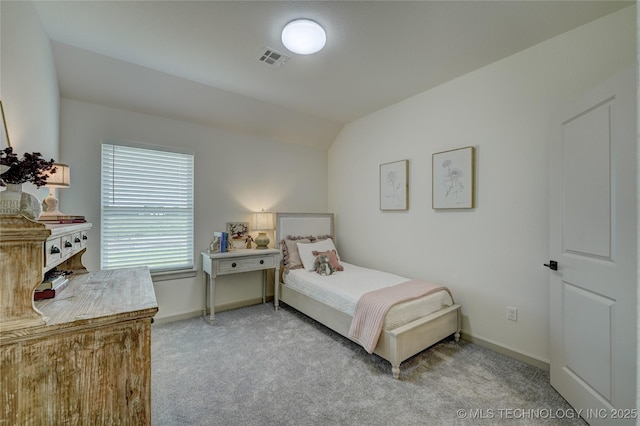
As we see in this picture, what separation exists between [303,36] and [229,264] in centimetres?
240

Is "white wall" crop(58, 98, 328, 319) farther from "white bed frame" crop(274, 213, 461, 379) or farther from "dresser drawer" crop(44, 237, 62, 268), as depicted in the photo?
"dresser drawer" crop(44, 237, 62, 268)

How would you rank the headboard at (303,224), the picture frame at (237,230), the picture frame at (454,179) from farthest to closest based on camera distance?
the headboard at (303,224)
the picture frame at (237,230)
the picture frame at (454,179)

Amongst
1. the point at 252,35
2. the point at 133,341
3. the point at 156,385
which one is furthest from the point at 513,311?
the point at 252,35

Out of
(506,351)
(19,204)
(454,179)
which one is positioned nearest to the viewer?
(19,204)

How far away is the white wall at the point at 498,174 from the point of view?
6.77 ft

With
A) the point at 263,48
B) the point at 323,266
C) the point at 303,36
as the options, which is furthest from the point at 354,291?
the point at 263,48

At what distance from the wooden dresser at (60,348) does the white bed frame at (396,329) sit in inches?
64.9

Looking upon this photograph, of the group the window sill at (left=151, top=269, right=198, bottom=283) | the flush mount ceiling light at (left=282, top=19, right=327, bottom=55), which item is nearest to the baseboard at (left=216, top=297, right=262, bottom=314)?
the window sill at (left=151, top=269, right=198, bottom=283)

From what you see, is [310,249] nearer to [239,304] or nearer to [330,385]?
[239,304]

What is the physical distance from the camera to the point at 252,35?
81.8 inches

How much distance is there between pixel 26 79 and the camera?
1552 millimetres

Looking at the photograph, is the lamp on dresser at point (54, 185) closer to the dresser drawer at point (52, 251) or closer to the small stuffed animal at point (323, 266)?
the dresser drawer at point (52, 251)

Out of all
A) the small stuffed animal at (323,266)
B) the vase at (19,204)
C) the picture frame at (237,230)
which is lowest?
the small stuffed animal at (323,266)

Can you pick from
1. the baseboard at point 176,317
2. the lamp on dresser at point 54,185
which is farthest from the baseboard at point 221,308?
the lamp on dresser at point 54,185
